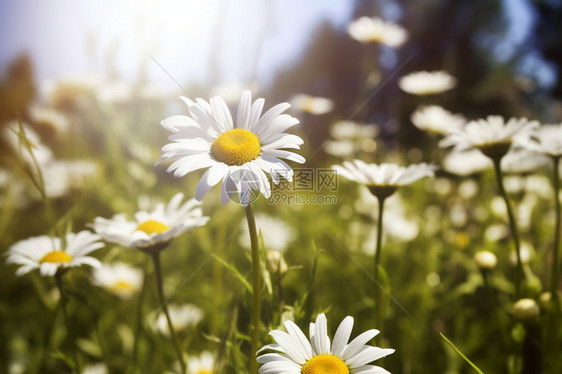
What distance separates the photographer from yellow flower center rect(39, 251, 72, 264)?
56 cm

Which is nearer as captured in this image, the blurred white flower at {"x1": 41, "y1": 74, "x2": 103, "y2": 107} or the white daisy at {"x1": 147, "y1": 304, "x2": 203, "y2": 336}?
the white daisy at {"x1": 147, "y1": 304, "x2": 203, "y2": 336}

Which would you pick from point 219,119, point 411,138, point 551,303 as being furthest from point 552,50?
point 411,138

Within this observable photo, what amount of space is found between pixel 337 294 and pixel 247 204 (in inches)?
29.9

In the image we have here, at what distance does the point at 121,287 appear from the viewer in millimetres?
1144

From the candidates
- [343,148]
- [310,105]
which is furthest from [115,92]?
[343,148]

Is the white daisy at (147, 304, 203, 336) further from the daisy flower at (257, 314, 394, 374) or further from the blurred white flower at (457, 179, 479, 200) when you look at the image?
the blurred white flower at (457, 179, 479, 200)

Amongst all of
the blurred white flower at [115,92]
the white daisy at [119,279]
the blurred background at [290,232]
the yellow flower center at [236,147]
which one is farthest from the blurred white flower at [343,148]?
the yellow flower center at [236,147]

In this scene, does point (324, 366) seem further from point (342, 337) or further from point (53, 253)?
point (53, 253)

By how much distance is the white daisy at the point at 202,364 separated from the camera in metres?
0.82

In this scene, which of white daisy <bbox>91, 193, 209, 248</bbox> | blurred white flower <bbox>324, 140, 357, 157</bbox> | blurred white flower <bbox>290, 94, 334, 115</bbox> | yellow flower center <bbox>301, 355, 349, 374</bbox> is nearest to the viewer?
yellow flower center <bbox>301, 355, 349, 374</bbox>

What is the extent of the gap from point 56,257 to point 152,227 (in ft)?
0.43

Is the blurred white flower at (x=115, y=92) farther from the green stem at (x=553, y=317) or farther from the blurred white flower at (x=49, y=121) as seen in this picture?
the green stem at (x=553, y=317)

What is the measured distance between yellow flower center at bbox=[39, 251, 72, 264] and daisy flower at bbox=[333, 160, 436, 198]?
0.39 m

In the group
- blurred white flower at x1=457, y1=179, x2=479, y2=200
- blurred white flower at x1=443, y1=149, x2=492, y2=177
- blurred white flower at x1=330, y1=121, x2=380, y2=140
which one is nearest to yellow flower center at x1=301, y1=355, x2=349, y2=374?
blurred white flower at x1=443, y1=149, x2=492, y2=177
